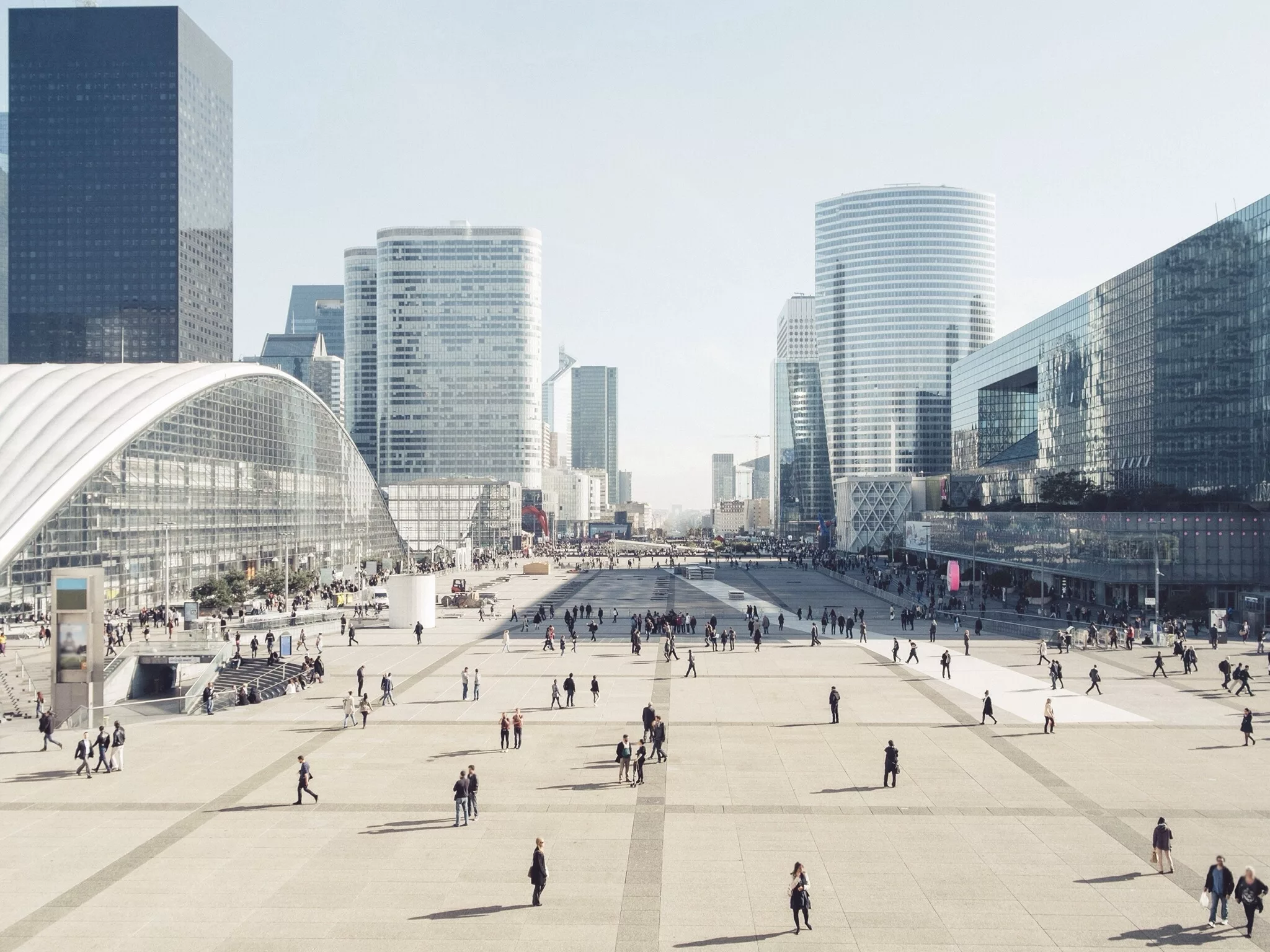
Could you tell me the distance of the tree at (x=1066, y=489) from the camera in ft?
344

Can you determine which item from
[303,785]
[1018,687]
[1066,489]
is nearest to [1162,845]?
[303,785]

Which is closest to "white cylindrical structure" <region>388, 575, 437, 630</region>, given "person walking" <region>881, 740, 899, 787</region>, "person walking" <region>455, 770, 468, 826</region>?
"person walking" <region>455, 770, 468, 826</region>

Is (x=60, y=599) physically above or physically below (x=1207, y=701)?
above

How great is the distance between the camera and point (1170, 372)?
87250 millimetres

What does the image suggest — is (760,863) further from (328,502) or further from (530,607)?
(328,502)

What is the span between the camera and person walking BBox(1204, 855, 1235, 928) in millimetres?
15875

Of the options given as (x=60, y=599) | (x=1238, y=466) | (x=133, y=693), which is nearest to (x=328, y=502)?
(x=133, y=693)

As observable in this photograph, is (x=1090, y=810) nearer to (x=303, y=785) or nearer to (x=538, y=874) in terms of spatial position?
(x=538, y=874)

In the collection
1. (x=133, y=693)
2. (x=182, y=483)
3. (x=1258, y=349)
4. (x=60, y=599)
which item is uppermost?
(x=1258, y=349)

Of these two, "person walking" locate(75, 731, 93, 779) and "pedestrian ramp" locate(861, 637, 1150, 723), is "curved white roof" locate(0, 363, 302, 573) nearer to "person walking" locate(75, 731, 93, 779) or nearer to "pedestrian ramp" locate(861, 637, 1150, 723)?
"person walking" locate(75, 731, 93, 779)

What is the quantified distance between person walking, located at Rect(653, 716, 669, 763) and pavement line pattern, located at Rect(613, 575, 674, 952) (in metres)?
0.58

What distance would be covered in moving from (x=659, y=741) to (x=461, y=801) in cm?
698

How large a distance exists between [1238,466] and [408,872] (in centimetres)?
7982

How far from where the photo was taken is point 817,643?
2052 inches
